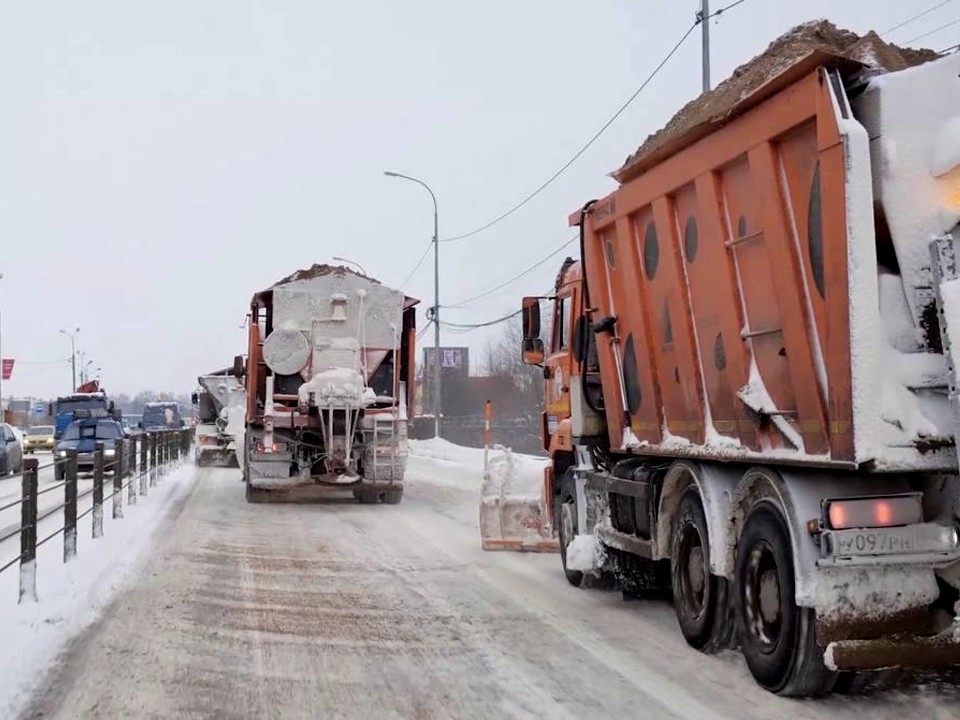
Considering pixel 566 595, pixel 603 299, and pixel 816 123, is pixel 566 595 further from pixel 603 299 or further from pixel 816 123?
pixel 816 123

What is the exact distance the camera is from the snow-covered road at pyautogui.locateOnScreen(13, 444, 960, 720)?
18.0ft

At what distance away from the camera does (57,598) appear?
8242 mm

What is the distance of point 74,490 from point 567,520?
15.5 feet

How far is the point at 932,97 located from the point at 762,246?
120 centimetres

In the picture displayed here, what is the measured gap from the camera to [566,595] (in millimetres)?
8977

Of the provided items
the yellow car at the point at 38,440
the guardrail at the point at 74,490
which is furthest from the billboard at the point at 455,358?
the guardrail at the point at 74,490

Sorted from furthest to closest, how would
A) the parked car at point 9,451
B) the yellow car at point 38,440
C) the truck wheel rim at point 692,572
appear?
the yellow car at point 38,440 → the parked car at point 9,451 → the truck wheel rim at point 692,572

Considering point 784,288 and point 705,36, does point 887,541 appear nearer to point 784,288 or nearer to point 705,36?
point 784,288

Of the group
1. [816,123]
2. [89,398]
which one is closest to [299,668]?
[816,123]

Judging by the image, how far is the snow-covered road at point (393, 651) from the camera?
5.50 metres

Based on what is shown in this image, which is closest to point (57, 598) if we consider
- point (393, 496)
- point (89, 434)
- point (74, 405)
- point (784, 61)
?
point (784, 61)

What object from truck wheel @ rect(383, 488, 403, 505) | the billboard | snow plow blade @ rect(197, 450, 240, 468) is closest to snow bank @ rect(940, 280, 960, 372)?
truck wheel @ rect(383, 488, 403, 505)

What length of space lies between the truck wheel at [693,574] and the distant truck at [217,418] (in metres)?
24.3

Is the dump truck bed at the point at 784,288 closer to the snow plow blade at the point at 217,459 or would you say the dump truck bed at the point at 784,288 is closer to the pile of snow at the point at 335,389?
the pile of snow at the point at 335,389
